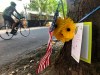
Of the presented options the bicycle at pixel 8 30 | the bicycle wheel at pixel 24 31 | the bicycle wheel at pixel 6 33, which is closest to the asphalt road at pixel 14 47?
the bicycle wheel at pixel 24 31

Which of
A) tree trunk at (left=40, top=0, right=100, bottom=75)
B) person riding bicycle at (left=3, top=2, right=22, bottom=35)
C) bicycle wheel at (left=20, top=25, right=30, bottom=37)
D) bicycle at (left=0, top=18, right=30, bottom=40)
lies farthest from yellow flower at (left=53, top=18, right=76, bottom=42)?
bicycle wheel at (left=20, top=25, right=30, bottom=37)

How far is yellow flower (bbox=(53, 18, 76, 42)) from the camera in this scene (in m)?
2.08

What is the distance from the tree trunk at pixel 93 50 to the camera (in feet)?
7.30

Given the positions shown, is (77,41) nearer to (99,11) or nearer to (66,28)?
(66,28)

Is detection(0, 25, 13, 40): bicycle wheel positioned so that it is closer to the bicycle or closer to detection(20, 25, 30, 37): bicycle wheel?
the bicycle

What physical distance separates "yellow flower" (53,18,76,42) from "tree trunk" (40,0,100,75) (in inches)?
7.7

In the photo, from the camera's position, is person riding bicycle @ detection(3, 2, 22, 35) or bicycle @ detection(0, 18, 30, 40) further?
person riding bicycle @ detection(3, 2, 22, 35)

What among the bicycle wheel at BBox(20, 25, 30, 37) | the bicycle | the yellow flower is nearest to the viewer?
the yellow flower

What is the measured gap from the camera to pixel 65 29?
82.9 inches

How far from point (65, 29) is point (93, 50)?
1.16 feet

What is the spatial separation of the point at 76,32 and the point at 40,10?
47.5 m

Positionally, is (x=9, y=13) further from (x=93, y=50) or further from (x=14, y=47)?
(x=93, y=50)

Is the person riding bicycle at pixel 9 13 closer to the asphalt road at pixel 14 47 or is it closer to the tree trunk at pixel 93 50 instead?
the asphalt road at pixel 14 47

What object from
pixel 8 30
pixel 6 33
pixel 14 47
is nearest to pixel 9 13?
pixel 8 30
